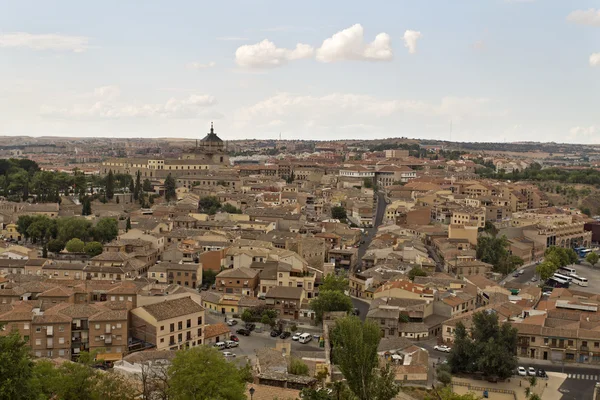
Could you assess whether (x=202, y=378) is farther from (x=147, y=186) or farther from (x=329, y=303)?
(x=147, y=186)

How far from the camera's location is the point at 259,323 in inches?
941

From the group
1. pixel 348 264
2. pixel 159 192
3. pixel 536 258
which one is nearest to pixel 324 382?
pixel 348 264

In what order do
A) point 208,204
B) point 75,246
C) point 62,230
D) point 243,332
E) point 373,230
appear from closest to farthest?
1. point 243,332
2. point 75,246
3. point 62,230
4. point 373,230
5. point 208,204

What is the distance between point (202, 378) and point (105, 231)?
25.0 m

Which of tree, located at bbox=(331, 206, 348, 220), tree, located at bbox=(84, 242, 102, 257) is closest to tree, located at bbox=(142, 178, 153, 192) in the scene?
tree, located at bbox=(331, 206, 348, 220)

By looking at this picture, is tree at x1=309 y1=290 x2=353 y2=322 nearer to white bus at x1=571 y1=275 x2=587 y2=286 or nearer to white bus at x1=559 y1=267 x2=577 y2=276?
white bus at x1=571 y1=275 x2=587 y2=286

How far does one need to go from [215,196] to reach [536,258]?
2128 cm

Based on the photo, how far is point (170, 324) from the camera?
19844 mm

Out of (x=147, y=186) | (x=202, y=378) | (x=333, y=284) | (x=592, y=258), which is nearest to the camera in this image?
(x=202, y=378)

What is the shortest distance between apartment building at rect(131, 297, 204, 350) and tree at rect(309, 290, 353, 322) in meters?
4.61

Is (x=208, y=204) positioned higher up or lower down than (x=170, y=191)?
lower down

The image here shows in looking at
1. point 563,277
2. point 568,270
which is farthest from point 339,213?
point 563,277

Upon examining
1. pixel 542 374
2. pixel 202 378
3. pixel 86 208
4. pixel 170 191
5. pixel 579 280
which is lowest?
pixel 542 374

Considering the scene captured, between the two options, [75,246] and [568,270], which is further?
[568,270]
